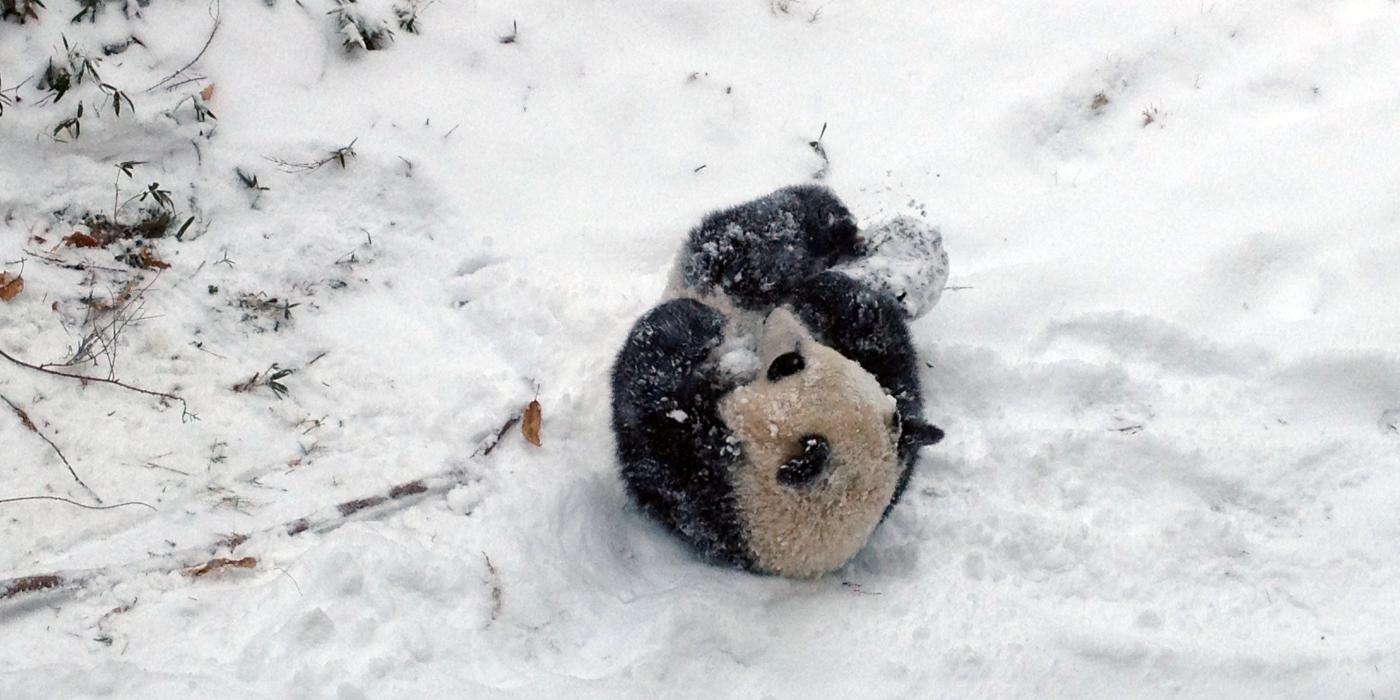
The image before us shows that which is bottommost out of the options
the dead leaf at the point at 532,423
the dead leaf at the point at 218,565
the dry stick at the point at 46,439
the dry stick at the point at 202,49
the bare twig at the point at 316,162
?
the dead leaf at the point at 532,423

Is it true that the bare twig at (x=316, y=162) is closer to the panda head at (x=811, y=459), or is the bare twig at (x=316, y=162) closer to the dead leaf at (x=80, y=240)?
the dead leaf at (x=80, y=240)

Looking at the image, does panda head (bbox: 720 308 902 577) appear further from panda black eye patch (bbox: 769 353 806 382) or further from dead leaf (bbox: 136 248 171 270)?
dead leaf (bbox: 136 248 171 270)

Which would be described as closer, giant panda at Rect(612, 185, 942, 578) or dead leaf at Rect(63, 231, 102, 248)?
giant panda at Rect(612, 185, 942, 578)

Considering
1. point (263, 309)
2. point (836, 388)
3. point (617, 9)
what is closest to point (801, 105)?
point (617, 9)

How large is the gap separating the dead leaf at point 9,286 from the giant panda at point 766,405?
96.2 inches

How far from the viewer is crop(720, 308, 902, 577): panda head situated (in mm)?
3158

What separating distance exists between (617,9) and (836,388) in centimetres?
337

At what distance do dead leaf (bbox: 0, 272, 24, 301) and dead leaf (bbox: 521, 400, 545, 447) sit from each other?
2.07m

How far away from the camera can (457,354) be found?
420 centimetres

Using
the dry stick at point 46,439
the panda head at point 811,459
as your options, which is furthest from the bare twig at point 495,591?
the dry stick at point 46,439

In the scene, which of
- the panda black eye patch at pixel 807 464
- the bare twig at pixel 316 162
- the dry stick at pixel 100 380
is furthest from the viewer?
the bare twig at pixel 316 162

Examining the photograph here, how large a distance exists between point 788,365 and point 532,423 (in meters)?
1.18

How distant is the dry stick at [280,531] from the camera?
2.91 metres

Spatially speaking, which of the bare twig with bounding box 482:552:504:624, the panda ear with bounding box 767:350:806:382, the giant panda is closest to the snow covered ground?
the bare twig with bounding box 482:552:504:624
